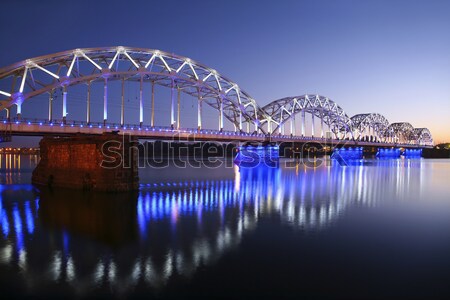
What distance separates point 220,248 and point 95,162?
14.8m

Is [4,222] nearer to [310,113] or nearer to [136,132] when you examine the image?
[136,132]

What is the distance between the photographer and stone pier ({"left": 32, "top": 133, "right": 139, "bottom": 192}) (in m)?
24.2

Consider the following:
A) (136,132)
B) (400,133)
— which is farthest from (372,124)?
(136,132)

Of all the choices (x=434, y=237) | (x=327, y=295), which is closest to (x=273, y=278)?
(x=327, y=295)

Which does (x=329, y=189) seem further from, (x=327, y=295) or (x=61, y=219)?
(x=327, y=295)

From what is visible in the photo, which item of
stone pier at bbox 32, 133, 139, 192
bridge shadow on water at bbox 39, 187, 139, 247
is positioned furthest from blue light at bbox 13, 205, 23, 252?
stone pier at bbox 32, 133, 139, 192

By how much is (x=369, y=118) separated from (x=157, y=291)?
509ft

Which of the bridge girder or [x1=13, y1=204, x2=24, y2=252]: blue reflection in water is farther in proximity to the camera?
the bridge girder

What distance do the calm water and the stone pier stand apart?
6.87ft

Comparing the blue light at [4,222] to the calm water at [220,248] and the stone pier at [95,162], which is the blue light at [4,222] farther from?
the stone pier at [95,162]

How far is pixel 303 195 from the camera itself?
27719 millimetres

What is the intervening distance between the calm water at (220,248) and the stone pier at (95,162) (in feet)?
6.87

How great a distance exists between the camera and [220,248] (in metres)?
12.9

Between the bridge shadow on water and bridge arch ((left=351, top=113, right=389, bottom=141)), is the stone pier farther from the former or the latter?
bridge arch ((left=351, top=113, right=389, bottom=141))
